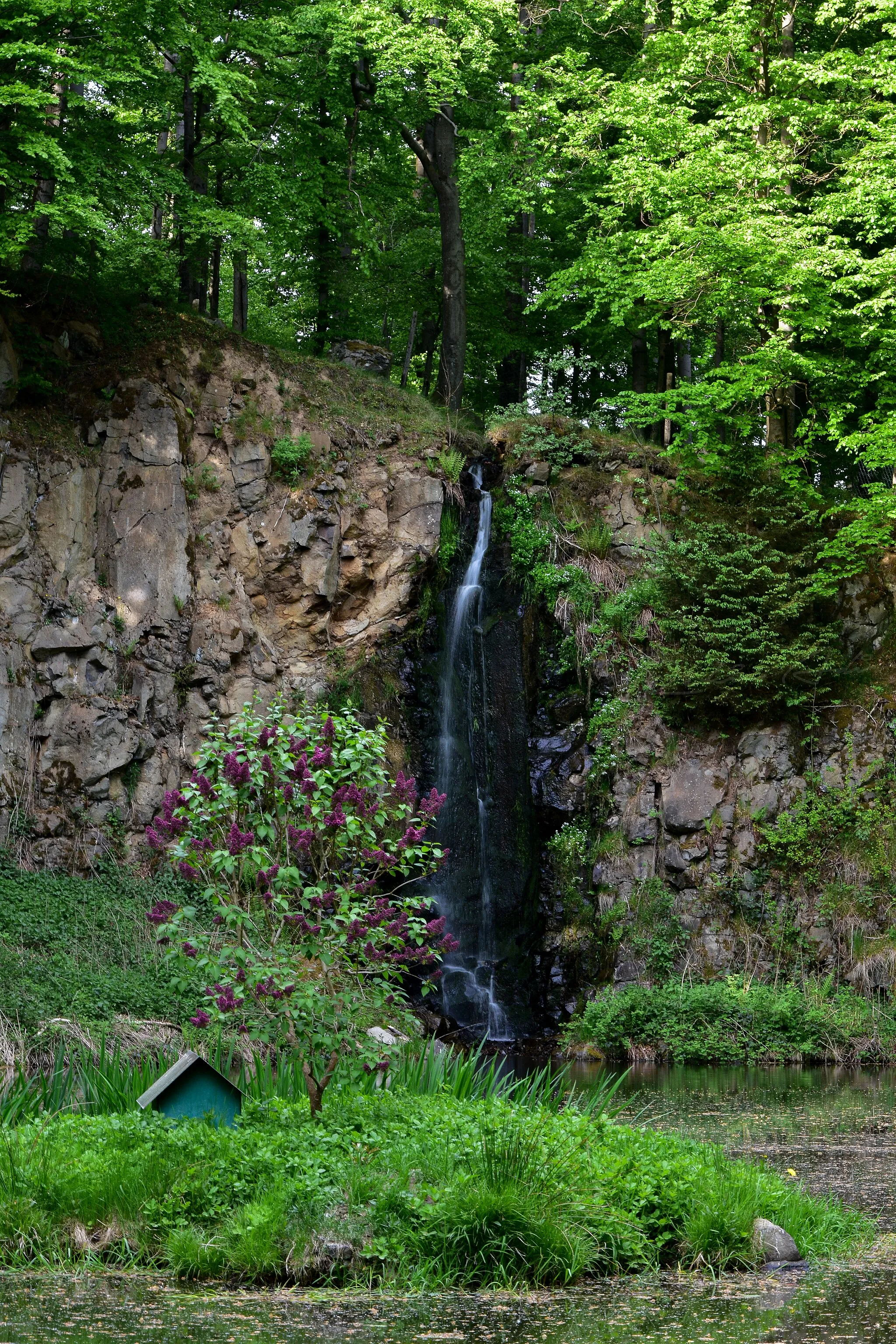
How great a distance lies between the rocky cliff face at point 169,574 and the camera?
563 inches

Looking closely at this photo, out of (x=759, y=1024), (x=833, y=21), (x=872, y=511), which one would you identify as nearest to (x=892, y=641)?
(x=872, y=511)

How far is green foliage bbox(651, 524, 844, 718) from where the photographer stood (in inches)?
624

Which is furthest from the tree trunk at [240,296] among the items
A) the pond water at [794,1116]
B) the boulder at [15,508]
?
the pond water at [794,1116]

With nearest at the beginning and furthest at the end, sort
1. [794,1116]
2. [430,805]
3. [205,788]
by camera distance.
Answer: [205,788]
[430,805]
[794,1116]

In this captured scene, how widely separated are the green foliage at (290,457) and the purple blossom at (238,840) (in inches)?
455

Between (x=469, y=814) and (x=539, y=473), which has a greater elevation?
(x=539, y=473)

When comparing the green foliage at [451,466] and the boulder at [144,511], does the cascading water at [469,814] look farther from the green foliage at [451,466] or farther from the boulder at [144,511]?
the boulder at [144,511]

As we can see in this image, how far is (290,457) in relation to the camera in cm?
1711

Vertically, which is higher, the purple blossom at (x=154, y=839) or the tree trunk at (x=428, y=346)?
the tree trunk at (x=428, y=346)

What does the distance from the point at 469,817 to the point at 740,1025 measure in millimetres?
4281

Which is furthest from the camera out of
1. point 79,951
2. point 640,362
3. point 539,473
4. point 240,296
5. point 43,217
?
point 640,362

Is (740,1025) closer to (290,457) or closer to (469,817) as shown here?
(469,817)

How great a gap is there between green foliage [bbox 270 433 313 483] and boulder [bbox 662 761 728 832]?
6.72m

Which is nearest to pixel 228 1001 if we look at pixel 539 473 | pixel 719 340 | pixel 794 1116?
pixel 794 1116
